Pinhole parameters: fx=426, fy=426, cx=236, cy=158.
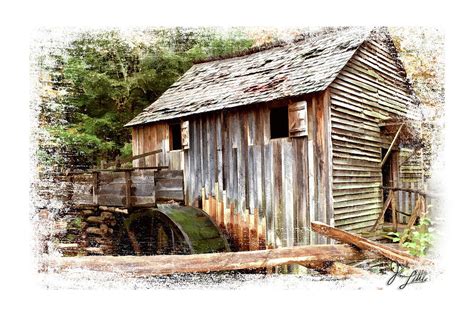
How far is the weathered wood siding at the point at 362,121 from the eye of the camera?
6.96 metres

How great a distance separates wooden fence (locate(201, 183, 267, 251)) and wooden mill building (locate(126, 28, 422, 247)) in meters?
0.08

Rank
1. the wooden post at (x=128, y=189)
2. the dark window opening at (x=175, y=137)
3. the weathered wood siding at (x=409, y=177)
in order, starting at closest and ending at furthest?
1. the weathered wood siding at (x=409, y=177)
2. the wooden post at (x=128, y=189)
3. the dark window opening at (x=175, y=137)

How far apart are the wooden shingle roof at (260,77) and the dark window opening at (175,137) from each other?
439 millimetres

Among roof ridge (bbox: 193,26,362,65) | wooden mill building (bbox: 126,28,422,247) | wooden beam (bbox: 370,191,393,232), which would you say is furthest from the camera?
wooden mill building (bbox: 126,28,422,247)

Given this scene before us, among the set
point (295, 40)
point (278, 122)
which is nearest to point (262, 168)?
point (278, 122)

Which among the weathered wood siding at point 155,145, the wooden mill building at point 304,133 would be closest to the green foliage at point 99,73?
the wooden mill building at point 304,133

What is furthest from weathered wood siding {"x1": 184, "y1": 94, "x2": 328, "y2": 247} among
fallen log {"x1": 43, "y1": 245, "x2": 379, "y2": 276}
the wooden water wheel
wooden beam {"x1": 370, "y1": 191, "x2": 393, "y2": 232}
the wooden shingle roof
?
fallen log {"x1": 43, "y1": 245, "x2": 379, "y2": 276}

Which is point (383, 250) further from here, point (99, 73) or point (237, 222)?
point (237, 222)

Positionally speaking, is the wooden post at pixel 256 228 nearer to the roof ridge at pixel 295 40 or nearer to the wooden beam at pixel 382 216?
the wooden beam at pixel 382 216

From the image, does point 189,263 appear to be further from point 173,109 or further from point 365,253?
point 173,109

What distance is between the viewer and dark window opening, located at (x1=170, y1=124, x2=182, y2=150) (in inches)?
356

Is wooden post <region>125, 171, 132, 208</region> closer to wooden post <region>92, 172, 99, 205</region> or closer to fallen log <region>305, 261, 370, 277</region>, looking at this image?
wooden post <region>92, 172, 99, 205</region>

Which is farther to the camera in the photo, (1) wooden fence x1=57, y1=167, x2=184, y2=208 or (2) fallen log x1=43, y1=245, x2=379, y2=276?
(1) wooden fence x1=57, y1=167, x2=184, y2=208

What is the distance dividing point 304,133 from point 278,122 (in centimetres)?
79
